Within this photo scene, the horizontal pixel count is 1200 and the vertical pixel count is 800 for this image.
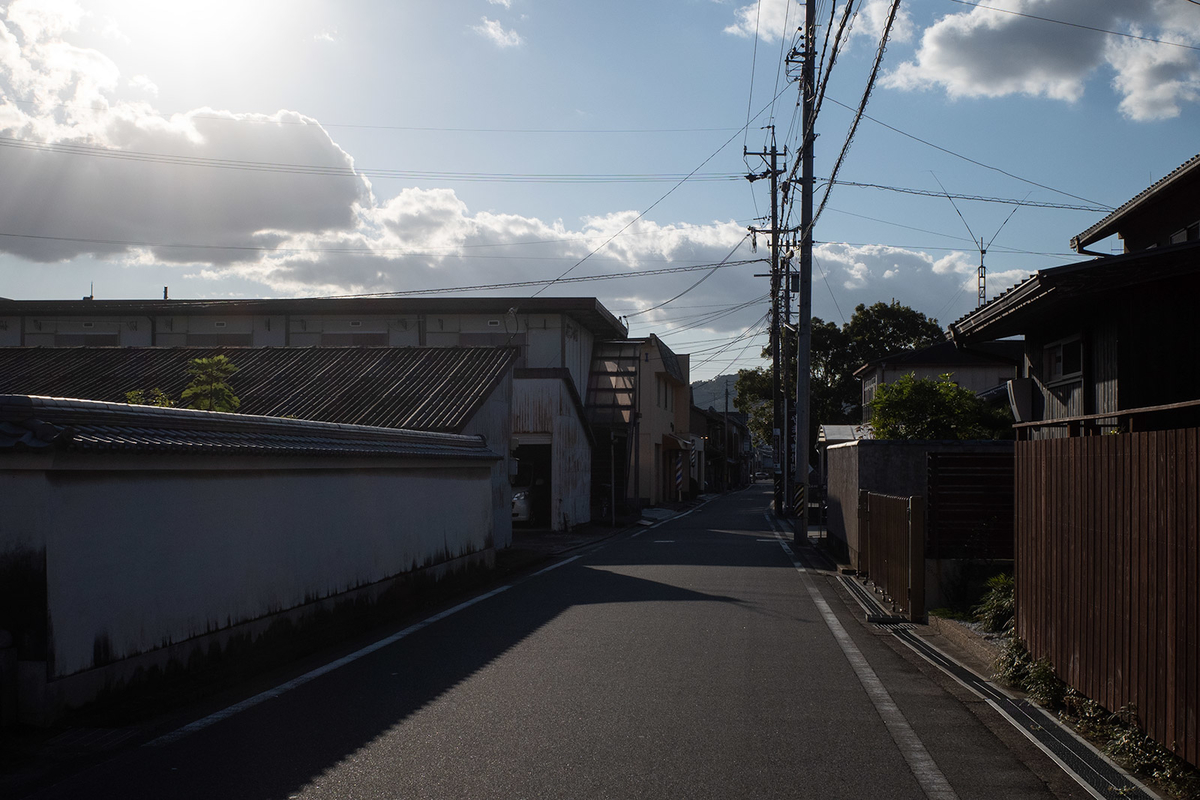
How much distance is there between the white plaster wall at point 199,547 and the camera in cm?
635

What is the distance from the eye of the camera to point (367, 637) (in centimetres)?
997

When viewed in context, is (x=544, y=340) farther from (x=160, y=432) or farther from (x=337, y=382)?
(x=160, y=432)

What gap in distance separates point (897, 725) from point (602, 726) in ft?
6.74

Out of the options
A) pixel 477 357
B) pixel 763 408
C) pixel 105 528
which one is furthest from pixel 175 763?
pixel 763 408

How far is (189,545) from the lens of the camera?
7.68 m

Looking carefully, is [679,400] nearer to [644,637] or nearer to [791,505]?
[791,505]

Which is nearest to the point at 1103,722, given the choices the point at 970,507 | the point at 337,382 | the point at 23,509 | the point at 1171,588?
the point at 1171,588

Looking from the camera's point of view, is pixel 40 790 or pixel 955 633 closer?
pixel 40 790

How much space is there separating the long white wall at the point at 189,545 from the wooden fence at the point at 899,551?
6.39m

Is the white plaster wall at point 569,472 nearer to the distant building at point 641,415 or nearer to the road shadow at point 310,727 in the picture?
the distant building at point 641,415

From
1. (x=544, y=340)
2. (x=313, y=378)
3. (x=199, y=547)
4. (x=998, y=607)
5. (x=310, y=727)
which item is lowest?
(x=310, y=727)

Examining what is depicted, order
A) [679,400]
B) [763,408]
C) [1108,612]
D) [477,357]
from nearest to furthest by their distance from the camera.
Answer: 1. [1108,612]
2. [477,357]
3. [679,400]
4. [763,408]

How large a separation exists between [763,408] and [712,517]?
870 inches

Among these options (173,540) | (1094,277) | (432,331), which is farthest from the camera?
(432,331)
